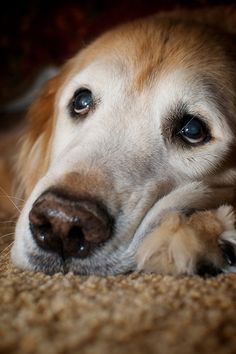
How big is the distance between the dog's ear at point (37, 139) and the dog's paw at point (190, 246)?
842mm

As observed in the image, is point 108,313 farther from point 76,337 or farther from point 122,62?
point 122,62

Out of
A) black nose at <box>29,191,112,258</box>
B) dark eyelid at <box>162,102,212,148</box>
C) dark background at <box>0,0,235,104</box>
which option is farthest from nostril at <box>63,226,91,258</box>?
dark background at <box>0,0,235,104</box>

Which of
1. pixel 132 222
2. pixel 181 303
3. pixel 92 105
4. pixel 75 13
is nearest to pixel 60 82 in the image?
pixel 92 105

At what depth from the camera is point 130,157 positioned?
1.62 metres

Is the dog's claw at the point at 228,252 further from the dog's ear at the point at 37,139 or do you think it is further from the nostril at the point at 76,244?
the dog's ear at the point at 37,139

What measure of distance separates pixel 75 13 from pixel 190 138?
8.00ft

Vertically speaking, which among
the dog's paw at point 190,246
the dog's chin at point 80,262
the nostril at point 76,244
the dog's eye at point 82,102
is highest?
the dog's eye at point 82,102

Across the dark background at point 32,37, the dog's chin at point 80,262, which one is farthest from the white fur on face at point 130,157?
the dark background at point 32,37

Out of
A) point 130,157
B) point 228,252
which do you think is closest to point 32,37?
point 130,157

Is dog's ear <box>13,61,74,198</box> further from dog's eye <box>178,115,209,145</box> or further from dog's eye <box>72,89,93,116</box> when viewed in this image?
dog's eye <box>178,115,209,145</box>

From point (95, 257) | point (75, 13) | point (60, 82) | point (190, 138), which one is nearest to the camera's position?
point (95, 257)

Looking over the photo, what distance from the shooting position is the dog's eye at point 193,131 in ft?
5.69

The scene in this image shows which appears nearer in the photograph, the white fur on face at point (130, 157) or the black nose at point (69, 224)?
the black nose at point (69, 224)

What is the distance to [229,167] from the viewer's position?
1.77 metres
